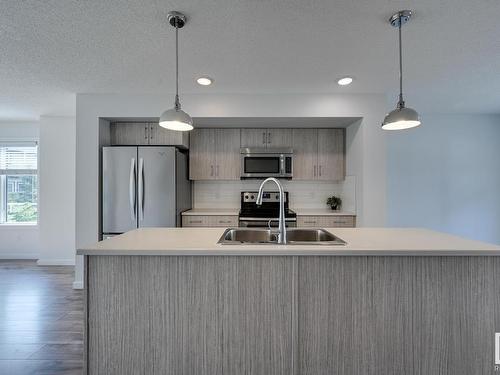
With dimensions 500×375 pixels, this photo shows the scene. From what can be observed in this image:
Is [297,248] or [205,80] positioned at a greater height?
[205,80]

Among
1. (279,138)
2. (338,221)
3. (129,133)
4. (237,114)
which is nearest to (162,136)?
(129,133)

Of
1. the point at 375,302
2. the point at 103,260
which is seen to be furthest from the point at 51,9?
the point at 375,302

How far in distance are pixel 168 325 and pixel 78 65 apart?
2.45 meters

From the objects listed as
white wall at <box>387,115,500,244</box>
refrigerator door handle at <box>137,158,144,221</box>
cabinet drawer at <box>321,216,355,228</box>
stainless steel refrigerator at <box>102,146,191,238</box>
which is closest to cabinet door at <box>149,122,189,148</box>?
stainless steel refrigerator at <box>102,146,191,238</box>

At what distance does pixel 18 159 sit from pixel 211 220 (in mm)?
3907

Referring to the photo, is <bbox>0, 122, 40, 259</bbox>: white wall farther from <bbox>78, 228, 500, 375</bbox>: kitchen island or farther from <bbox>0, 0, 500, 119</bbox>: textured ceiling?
<bbox>78, 228, 500, 375</bbox>: kitchen island

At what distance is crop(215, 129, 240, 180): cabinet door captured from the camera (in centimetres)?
379

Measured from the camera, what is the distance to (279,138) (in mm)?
3777

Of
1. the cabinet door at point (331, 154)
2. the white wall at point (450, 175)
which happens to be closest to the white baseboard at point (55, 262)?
the cabinet door at point (331, 154)

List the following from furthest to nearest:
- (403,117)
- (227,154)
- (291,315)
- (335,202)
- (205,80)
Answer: (335,202)
(227,154)
(205,80)
(403,117)
(291,315)

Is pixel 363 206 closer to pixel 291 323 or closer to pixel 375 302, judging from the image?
pixel 375 302

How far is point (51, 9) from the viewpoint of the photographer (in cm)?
171

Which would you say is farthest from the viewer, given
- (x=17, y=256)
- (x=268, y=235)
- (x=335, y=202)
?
(x=17, y=256)

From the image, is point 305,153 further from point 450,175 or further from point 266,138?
point 450,175
